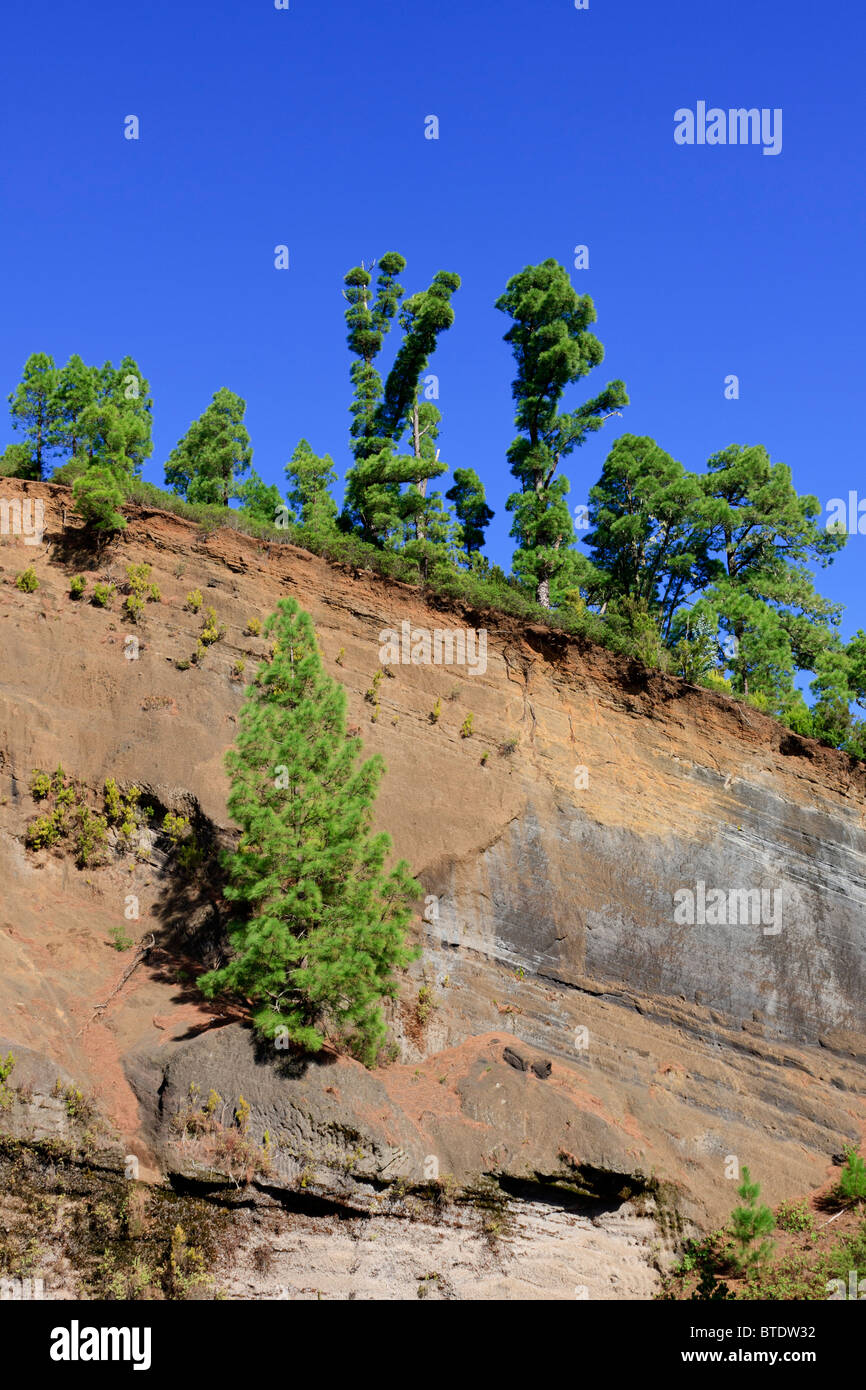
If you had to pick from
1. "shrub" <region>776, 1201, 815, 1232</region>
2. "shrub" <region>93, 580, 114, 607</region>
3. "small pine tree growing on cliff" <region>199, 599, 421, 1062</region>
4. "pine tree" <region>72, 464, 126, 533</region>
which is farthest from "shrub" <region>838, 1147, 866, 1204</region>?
"pine tree" <region>72, 464, 126, 533</region>

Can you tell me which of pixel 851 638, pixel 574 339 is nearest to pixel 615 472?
pixel 574 339

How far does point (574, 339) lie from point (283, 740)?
20.9 m

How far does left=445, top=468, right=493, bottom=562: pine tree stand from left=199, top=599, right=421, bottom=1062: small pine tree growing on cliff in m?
17.5

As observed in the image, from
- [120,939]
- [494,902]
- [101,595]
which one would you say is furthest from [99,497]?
[494,902]

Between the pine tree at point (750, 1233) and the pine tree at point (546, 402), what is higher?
the pine tree at point (546, 402)

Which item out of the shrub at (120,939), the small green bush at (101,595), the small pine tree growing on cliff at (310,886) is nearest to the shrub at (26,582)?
the small green bush at (101,595)

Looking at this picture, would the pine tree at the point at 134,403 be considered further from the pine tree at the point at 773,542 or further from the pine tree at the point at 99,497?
the pine tree at the point at 773,542

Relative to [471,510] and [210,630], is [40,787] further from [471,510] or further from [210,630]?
[471,510]

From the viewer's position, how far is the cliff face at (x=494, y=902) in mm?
16453

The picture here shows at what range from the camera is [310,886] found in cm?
1612

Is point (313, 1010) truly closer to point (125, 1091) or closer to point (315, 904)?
point (315, 904)

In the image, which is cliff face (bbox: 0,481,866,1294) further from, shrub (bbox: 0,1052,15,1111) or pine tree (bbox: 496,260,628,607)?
pine tree (bbox: 496,260,628,607)

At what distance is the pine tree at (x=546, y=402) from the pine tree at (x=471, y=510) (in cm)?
292

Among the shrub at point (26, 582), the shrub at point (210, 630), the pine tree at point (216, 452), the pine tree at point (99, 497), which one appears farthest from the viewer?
the pine tree at point (216, 452)
